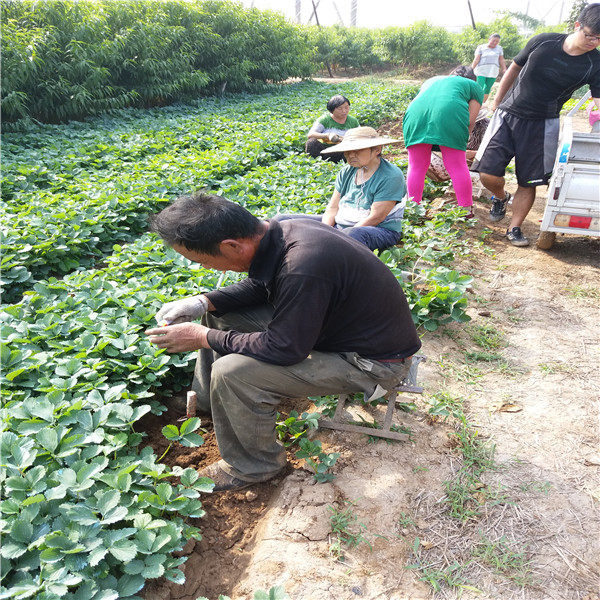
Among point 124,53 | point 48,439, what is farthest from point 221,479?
point 124,53

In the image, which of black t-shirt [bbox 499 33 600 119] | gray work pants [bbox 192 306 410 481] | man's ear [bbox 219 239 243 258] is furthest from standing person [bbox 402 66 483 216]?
man's ear [bbox 219 239 243 258]

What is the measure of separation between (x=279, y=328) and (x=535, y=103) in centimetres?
374

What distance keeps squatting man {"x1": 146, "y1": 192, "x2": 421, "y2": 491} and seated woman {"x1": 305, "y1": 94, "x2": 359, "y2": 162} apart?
4589 millimetres

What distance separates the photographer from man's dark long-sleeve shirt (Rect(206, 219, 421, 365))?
1887 millimetres

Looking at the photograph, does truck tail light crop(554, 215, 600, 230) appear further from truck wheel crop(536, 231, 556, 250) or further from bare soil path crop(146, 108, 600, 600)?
bare soil path crop(146, 108, 600, 600)

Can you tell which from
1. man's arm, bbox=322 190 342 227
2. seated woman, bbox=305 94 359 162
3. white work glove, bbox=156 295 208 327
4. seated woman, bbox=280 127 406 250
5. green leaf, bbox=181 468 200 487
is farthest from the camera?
seated woman, bbox=305 94 359 162

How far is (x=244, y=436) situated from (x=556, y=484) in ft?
4.79

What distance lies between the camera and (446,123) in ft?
14.9

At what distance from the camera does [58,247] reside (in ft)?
13.0

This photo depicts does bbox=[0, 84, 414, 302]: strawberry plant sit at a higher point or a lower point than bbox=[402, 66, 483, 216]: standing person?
lower

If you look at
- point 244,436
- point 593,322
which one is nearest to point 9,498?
point 244,436

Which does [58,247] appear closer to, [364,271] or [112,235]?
[112,235]

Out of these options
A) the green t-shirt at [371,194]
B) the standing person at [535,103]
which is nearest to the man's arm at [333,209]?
the green t-shirt at [371,194]

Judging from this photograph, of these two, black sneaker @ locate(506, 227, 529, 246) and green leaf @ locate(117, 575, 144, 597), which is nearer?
green leaf @ locate(117, 575, 144, 597)
